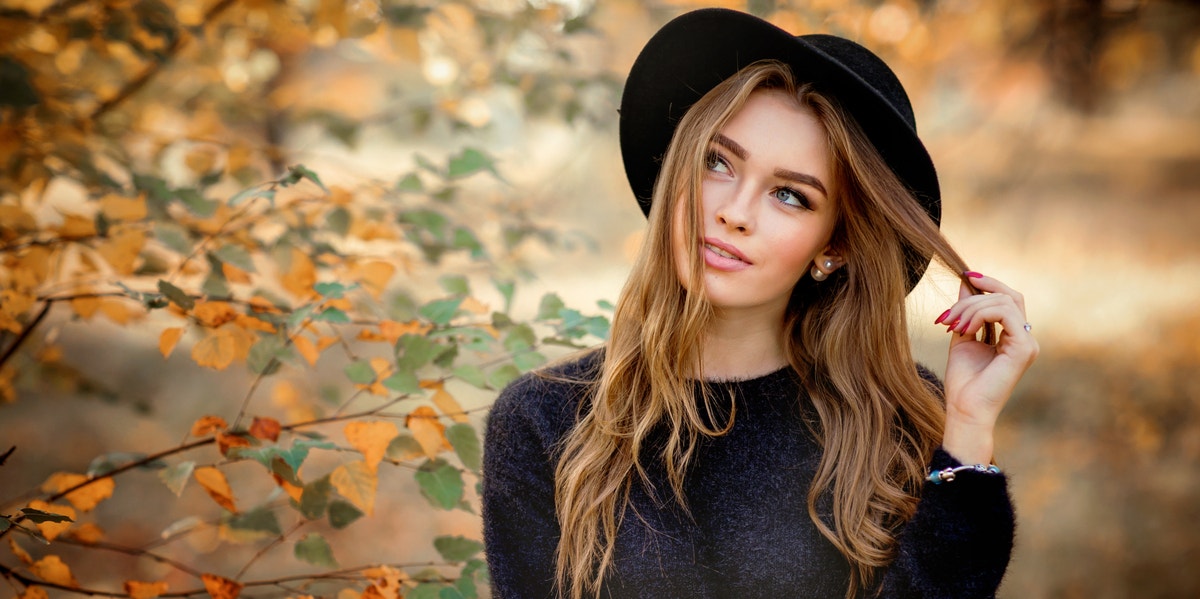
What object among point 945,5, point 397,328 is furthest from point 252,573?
point 945,5

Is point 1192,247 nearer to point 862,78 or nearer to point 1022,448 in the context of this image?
point 1022,448

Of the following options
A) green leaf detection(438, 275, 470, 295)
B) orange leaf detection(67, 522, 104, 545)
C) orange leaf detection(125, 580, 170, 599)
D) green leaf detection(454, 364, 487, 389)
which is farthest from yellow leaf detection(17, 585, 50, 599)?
green leaf detection(438, 275, 470, 295)

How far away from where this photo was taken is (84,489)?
5.55 ft

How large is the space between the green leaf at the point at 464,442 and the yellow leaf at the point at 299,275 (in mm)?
523

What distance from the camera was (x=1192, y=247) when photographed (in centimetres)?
576

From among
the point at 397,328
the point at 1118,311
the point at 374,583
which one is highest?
the point at 1118,311

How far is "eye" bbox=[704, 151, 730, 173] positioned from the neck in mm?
297

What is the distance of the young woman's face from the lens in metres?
1.55

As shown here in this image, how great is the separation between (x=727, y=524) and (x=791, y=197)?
0.62 metres

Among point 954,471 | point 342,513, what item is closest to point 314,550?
point 342,513

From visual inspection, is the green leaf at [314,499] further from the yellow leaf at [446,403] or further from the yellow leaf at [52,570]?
the yellow leaf at [52,570]

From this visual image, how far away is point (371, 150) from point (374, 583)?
27.4ft

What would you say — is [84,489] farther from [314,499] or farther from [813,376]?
[813,376]

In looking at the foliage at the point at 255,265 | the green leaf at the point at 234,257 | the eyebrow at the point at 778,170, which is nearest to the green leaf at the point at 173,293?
the foliage at the point at 255,265
